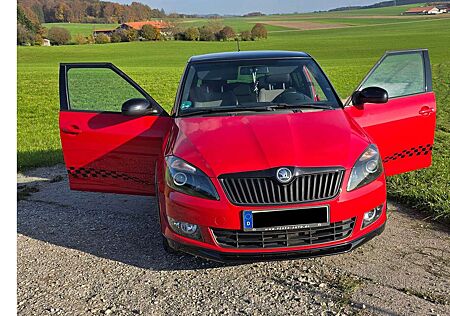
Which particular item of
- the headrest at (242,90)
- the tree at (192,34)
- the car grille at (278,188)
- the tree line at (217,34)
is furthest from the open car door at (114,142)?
the tree at (192,34)

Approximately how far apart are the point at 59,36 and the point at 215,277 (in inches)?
2604

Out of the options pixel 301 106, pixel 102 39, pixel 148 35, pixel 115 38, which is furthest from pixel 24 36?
pixel 301 106

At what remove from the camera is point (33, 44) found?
2589 inches

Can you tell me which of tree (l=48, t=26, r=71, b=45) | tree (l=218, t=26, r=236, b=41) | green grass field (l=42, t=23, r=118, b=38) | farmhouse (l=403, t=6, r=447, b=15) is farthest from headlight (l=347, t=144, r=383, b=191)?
farmhouse (l=403, t=6, r=447, b=15)

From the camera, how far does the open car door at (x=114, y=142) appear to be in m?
4.87

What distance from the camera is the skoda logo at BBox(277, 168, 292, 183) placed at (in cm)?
358

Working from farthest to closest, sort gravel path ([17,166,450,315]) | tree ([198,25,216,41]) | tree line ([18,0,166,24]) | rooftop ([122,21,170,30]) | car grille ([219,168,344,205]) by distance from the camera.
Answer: tree line ([18,0,166,24]), rooftop ([122,21,170,30]), tree ([198,25,216,41]), car grille ([219,168,344,205]), gravel path ([17,166,450,315])

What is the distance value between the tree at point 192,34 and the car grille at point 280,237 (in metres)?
64.2

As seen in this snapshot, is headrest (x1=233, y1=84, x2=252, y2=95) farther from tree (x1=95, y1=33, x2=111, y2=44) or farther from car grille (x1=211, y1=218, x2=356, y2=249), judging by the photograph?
tree (x1=95, y1=33, x2=111, y2=44)

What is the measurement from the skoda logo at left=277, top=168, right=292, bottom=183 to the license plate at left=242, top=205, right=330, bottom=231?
21 centimetres

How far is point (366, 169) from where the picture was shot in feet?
12.6

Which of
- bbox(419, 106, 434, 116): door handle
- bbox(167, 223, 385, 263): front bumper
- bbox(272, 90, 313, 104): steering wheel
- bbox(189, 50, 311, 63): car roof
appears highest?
bbox(189, 50, 311, 63): car roof

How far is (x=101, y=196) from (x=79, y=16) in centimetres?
7817

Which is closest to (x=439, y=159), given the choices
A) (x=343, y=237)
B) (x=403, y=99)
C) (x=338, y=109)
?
(x=403, y=99)
